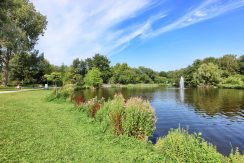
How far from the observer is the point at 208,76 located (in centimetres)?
9038

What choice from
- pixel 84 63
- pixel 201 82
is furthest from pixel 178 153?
pixel 84 63

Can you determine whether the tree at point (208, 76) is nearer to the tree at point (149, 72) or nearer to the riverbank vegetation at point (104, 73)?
the riverbank vegetation at point (104, 73)

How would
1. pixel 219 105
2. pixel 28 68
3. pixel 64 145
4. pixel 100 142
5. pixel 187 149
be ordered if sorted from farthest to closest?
pixel 28 68 → pixel 219 105 → pixel 100 142 → pixel 64 145 → pixel 187 149

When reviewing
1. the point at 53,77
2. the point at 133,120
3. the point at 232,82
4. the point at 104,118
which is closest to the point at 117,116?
the point at 133,120

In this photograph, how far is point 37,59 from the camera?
59625mm

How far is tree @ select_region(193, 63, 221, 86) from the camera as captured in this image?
297ft

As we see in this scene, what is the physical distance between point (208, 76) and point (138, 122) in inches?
3380

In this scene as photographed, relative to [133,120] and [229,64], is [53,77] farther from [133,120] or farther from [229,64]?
[229,64]

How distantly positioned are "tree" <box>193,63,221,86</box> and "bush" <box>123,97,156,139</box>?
3342 inches

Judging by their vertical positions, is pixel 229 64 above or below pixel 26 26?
below

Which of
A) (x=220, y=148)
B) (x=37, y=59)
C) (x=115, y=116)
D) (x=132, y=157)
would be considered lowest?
(x=220, y=148)

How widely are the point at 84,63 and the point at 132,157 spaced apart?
9804 centimetres

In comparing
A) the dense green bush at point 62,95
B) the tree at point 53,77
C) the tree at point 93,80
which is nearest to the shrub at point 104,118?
the dense green bush at point 62,95

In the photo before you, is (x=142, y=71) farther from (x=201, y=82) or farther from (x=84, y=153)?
(x=84, y=153)
